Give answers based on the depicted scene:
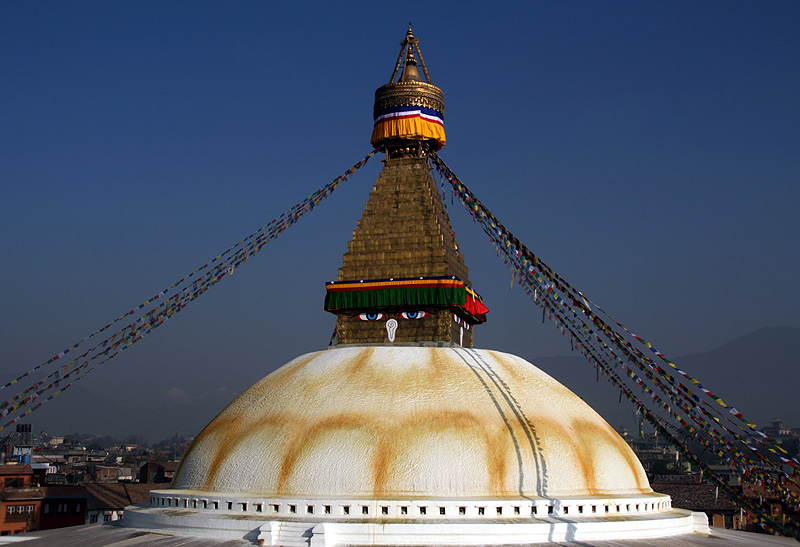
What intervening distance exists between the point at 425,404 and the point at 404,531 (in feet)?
8.23

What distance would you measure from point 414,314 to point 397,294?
22.2 inches

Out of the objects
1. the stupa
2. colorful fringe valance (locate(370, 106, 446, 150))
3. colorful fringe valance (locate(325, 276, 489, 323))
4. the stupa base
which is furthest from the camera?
colorful fringe valance (locate(370, 106, 446, 150))

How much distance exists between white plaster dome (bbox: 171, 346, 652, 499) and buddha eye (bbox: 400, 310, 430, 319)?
1341 millimetres

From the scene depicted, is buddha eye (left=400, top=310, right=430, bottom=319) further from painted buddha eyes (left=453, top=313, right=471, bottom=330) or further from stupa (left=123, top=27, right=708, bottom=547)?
painted buddha eyes (left=453, top=313, right=471, bottom=330)

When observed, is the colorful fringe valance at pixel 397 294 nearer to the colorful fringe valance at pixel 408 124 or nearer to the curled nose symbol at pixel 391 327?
the curled nose symbol at pixel 391 327

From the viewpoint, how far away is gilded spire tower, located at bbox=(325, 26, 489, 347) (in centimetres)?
1875

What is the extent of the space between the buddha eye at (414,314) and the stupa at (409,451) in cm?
3

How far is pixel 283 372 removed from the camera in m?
17.8

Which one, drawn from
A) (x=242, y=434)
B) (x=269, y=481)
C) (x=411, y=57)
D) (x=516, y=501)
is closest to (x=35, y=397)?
(x=242, y=434)

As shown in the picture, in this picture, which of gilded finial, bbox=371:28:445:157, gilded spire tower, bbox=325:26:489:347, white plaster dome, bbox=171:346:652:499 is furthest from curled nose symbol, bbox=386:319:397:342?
gilded finial, bbox=371:28:445:157

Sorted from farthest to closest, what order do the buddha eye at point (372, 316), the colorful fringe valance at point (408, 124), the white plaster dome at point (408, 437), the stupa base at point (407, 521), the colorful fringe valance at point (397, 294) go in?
the colorful fringe valance at point (408, 124)
the buddha eye at point (372, 316)
the colorful fringe valance at point (397, 294)
the white plaster dome at point (408, 437)
the stupa base at point (407, 521)

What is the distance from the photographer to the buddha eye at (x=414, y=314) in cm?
1883

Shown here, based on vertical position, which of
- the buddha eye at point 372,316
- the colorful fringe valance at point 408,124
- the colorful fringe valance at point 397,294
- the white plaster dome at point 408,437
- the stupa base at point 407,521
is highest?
the colorful fringe valance at point 408,124

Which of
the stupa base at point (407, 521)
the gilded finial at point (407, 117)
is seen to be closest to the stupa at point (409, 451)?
the stupa base at point (407, 521)
